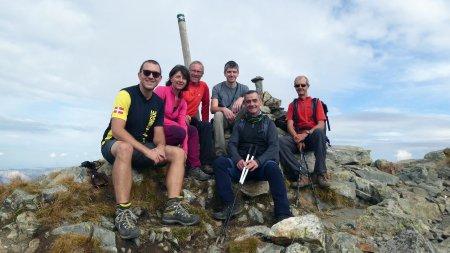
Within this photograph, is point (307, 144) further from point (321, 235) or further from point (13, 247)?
point (13, 247)

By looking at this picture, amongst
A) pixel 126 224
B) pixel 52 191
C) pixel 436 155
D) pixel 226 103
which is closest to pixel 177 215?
pixel 126 224

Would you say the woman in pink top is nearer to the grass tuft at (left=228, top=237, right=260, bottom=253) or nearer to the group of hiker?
the group of hiker

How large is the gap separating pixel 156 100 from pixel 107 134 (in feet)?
4.63

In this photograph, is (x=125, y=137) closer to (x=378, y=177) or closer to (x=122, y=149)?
(x=122, y=149)

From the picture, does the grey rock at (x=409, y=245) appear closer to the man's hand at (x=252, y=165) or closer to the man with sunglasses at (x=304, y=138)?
the man with sunglasses at (x=304, y=138)

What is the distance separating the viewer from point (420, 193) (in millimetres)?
12453

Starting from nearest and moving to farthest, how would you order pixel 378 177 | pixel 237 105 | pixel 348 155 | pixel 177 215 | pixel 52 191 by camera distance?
pixel 177 215
pixel 52 191
pixel 237 105
pixel 378 177
pixel 348 155

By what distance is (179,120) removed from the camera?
9.12m

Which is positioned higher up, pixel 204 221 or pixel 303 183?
pixel 303 183

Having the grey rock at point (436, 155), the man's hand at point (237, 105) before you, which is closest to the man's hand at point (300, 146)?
the man's hand at point (237, 105)

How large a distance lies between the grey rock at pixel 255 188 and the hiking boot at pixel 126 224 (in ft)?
10.9

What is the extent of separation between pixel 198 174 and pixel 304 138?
364 centimetres

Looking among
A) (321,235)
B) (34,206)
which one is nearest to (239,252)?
(321,235)

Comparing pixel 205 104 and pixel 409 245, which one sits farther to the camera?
pixel 205 104
